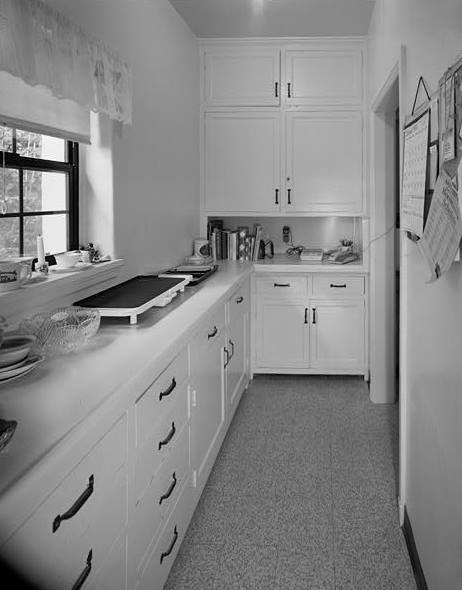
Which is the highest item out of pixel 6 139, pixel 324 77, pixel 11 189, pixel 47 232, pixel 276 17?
pixel 276 17

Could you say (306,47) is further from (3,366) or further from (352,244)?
(3,366)

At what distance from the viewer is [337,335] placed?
4.90 meters

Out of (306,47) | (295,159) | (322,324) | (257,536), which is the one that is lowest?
(257,536)

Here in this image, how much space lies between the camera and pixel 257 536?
2598 mm

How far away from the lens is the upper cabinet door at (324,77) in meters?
4.91

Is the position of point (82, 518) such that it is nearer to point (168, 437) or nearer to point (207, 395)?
point (168, 437)

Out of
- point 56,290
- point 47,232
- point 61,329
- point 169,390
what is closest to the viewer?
point 61,329

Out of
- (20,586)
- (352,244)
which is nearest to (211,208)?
(352,244)

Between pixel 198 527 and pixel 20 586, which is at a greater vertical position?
pixel 20 586

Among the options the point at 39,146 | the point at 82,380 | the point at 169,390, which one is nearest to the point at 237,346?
the point at 39,146

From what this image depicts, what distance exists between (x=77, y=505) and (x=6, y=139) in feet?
5.18

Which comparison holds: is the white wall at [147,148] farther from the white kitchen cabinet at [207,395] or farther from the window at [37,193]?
the white kitchen cabinet at [207,395]

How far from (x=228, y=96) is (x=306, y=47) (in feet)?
2.24

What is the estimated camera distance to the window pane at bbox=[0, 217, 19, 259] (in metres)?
2.42
